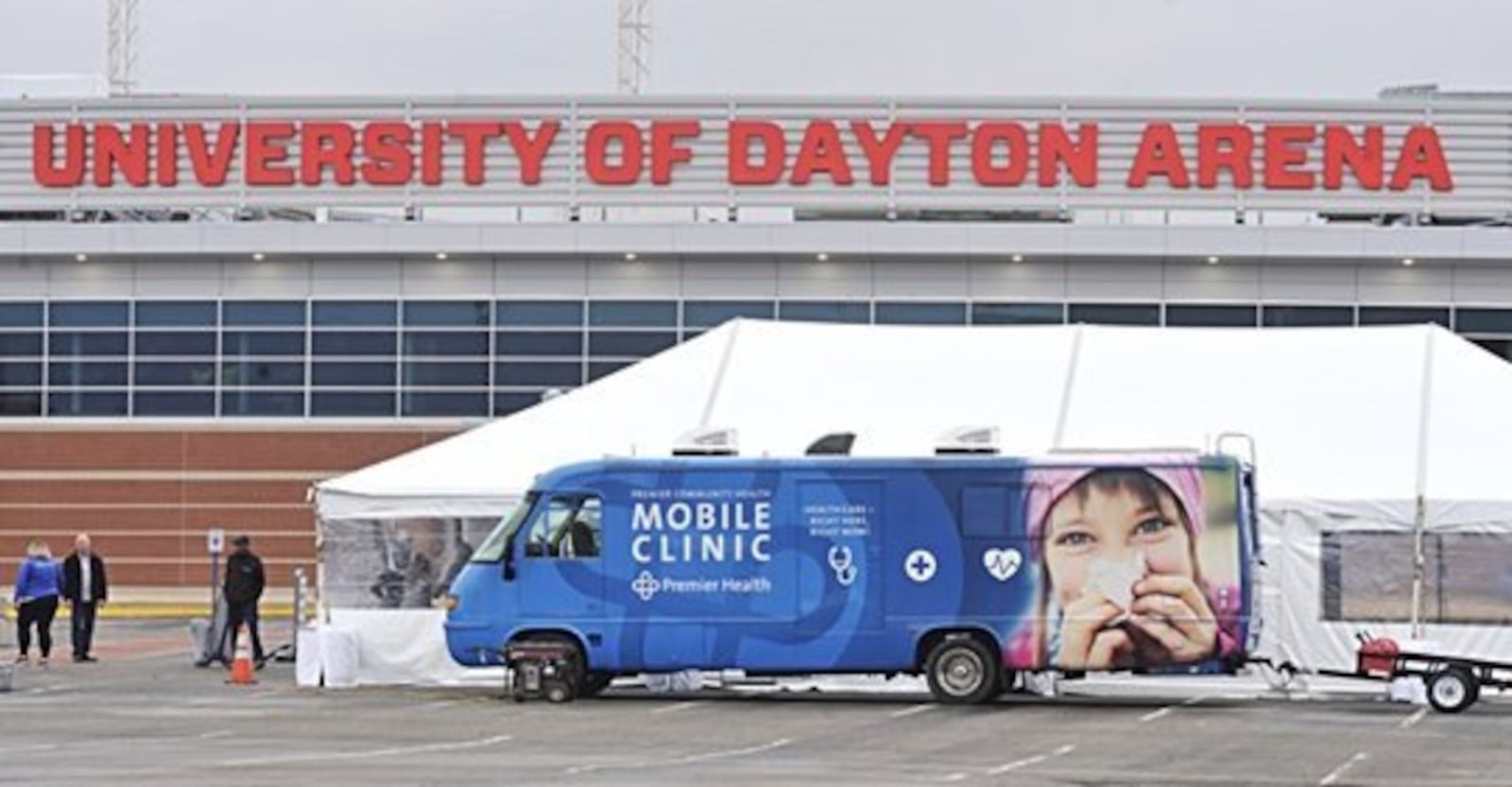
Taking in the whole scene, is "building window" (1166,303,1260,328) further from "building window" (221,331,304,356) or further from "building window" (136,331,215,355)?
"building window" (136,331,215,355)

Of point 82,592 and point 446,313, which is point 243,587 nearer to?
point 82,592

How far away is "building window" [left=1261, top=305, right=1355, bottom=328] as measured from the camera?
50438 mm

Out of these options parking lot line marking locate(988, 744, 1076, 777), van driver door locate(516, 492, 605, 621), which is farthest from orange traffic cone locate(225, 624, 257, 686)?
parking lot line marking locate(988, 744, 1076, 777)

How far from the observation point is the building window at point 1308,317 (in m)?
50.4

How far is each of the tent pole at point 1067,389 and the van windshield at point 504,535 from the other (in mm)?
5502

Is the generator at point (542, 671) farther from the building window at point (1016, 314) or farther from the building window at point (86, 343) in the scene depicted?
the building window at point (86, 343)

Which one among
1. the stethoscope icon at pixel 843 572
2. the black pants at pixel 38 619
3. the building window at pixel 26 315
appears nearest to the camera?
the stethoscope icon at pixel 843 572

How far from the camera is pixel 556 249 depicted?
5041 centimetres

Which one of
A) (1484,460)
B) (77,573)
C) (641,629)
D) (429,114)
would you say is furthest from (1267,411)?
(429,114)

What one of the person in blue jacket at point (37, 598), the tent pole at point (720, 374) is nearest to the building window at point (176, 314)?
the person in blue jacket at point (37, 598)

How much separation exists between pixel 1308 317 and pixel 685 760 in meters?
30.1

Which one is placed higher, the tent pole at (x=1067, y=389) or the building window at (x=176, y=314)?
the building window at (x=176, y=314)

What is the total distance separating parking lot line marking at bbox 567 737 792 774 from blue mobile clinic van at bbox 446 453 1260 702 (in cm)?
510

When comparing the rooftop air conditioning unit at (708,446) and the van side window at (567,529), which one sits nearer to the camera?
the van side window at (567,529)
